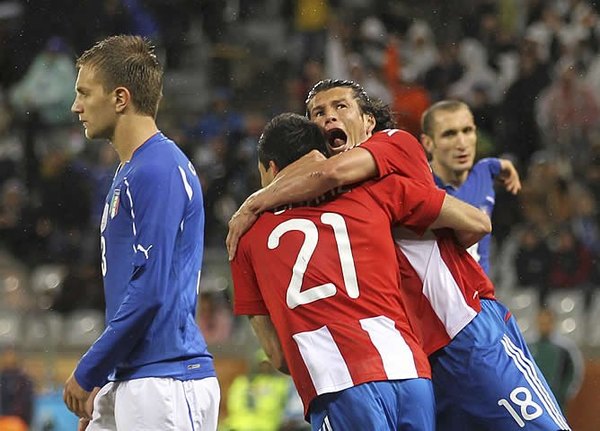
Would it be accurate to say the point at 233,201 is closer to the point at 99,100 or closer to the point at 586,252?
the point at 586,252

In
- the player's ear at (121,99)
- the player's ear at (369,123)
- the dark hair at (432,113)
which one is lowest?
the player's ear at (369,123)

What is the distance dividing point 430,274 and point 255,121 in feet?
26.9

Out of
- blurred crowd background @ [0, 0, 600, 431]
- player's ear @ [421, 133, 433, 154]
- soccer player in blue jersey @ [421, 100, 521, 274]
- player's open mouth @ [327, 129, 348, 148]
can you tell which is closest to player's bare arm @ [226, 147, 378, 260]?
player's open mouth @ [327, 129, 348, 148]

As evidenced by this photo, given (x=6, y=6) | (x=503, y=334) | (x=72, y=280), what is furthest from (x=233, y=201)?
(x=503, y=334)

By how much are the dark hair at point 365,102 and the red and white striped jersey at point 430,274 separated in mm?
226

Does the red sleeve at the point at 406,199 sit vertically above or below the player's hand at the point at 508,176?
below

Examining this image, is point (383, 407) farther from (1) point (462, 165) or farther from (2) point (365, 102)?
(1) point (462, 165)

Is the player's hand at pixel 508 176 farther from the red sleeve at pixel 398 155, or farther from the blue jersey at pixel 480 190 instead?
the red sleeve at pixel 398 155

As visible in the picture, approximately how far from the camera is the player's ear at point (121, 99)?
371cm

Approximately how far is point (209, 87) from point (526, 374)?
9.03 m

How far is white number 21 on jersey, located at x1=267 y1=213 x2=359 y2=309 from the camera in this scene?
3.34 m

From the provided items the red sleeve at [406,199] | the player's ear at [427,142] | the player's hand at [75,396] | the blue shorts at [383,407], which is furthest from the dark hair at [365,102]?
the player's ear at [427,142]

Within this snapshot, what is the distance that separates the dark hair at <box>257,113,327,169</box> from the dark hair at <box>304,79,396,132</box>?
293mm

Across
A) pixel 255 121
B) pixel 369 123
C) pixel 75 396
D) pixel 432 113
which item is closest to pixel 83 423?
pixel 75 396
